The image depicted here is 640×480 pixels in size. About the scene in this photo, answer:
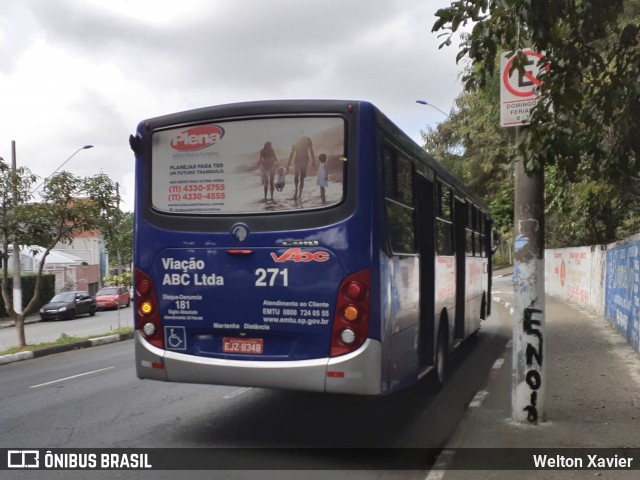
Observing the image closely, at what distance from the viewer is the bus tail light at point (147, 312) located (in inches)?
251

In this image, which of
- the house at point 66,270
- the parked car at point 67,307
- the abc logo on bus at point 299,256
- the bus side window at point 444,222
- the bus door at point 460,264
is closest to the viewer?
the abc logo on bus at point 299,256

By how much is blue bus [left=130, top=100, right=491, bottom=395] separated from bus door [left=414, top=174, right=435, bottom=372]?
83 centimetres

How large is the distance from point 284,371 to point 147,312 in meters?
1.57

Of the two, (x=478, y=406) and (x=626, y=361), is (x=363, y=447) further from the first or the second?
(x=626, y=361)

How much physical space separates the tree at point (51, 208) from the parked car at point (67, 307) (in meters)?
16.5

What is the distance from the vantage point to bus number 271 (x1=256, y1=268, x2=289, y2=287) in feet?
19.3

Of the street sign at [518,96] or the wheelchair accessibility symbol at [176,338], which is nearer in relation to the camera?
the wheelchair accessibility symbol at [176,338]

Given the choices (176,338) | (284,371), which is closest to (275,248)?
(284,371)

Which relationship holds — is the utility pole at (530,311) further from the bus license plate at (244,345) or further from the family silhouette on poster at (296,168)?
the bus license plate at (244,345)

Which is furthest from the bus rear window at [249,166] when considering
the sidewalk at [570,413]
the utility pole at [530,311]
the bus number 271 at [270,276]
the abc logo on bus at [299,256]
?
the sidewalk at [570,413]

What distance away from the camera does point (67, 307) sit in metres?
31.5

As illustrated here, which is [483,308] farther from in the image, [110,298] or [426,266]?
[110,298]

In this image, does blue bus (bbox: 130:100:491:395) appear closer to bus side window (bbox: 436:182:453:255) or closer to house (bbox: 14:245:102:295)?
bus side window (bbox: 436:182:453:255)

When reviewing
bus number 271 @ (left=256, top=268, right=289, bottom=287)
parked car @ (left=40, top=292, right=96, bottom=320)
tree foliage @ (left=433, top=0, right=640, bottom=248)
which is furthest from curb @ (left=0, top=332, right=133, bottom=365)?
parked car @ (left=40, top=292, right=96, bottom=320)
